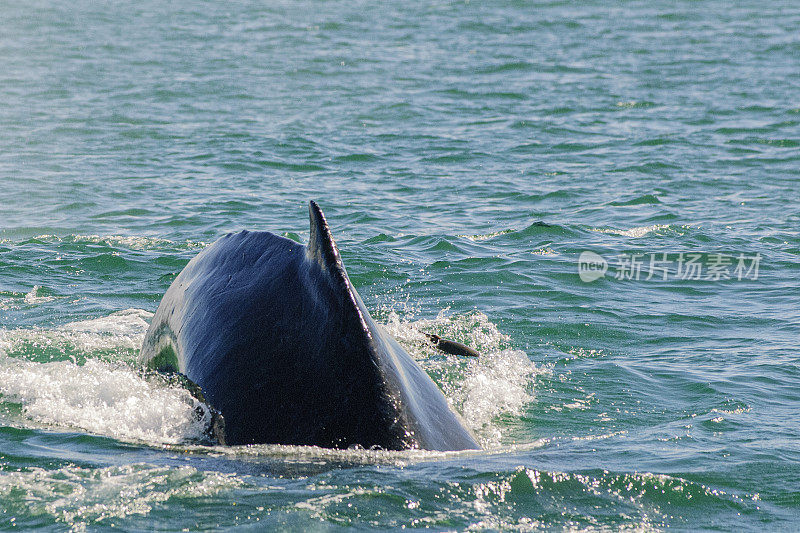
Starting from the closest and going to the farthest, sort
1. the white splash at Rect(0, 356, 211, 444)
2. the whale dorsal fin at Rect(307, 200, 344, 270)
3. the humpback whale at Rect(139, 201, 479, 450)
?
the humpback whale at Rect(139, 201, 479, 450)
the whale dorsal fin at Rect(307, 200, 344, 270)
the white splash at Rect(0, 356, 211, 444)

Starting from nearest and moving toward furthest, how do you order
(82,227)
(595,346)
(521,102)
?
(595,346), (82,227), (521,102)

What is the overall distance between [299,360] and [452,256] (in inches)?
309

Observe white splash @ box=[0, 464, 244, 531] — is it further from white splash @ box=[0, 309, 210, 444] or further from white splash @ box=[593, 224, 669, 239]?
white splash @ box=[593, 224, 669, 239]

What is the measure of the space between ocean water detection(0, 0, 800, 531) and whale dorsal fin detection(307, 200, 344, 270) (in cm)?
102

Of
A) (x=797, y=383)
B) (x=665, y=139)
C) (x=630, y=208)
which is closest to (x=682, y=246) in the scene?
(x=630, y=208)

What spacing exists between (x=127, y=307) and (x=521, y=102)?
51.3 ft

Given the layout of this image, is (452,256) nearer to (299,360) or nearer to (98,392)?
(98,392)

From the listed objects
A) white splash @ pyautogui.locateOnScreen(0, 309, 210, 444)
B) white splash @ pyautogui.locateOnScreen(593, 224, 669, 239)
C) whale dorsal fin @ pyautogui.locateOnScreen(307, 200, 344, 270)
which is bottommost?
white splash @ pyautogui.locateOnScreen(0, 309, 210, 444)

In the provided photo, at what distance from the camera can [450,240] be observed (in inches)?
549

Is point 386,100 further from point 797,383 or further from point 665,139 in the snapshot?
point 797,383

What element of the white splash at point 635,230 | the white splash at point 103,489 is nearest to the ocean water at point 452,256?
the white splash at point 103,489

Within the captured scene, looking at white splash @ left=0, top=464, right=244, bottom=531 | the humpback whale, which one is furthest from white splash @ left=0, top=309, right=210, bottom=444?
white splash @ left=0, top=464, right=244, bottom=531

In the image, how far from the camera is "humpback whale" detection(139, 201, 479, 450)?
5203 millimetres

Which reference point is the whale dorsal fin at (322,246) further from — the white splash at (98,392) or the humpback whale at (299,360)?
the white splash at (98,392)
